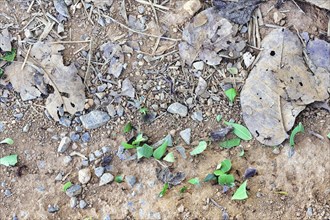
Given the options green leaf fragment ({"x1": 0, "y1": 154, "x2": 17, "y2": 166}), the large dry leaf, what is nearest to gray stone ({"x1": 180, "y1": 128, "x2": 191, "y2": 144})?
the large dry leaf

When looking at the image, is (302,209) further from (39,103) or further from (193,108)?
(39,103)

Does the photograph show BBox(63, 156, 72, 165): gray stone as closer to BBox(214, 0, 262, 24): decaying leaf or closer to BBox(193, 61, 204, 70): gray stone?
BBox(193, 61, 204, 70): gray stone

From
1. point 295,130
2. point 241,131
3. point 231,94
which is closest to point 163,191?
point 241,131

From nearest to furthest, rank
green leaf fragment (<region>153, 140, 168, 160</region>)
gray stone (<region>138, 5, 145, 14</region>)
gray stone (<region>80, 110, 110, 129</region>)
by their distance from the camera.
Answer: green leaf fragment (<region>153, 140, 168, 160</region>), gray stone (<region>80, 110, 110, 129</region>), gray stone (<region>138, 5, 145, 14</region>)

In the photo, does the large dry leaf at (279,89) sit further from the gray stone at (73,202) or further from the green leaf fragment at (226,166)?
the gray stone at (73,202)

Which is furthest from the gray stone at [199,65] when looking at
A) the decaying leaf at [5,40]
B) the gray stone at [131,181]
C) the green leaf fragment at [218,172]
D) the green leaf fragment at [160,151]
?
the decaying leaf at [5,40]

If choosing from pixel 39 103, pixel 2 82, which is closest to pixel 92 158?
pixel 39 103
